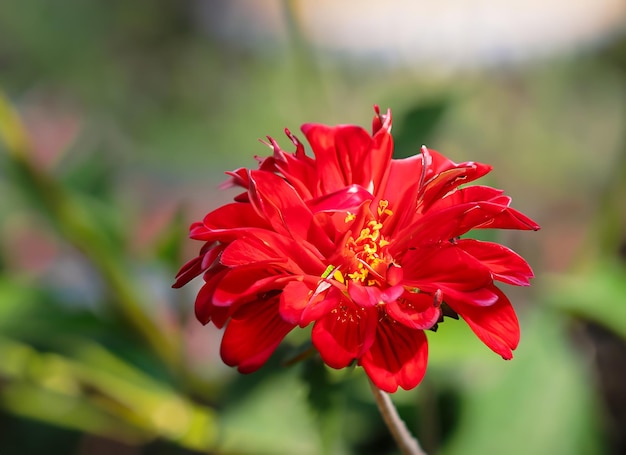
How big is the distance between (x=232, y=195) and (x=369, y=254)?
0.67m

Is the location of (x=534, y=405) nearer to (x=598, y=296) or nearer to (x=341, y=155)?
(x=598, y=296)

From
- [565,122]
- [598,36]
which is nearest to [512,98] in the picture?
[565,122]

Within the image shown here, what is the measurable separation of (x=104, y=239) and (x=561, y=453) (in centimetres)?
38

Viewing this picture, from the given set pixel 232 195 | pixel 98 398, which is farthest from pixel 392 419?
pixel 232 195

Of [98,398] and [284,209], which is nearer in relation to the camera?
[284,209]

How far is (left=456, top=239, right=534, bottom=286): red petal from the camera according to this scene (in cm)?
24

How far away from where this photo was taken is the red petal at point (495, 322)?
0.78ft

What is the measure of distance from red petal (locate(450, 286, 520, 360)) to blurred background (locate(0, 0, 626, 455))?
0.19ft

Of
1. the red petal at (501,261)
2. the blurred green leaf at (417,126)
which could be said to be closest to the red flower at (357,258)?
the red petal at (501,261)

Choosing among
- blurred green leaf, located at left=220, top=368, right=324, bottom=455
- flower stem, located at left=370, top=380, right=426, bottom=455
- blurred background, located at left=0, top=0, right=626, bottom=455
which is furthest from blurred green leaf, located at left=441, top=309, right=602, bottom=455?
flower stem, located at left=370, top=380, right=426, bottom=455

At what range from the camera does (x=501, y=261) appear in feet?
0.83

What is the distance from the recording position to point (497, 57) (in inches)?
53.7

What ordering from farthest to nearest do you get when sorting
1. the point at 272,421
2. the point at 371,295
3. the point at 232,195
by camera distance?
the point at 232,195
the point at 272,421
the point at 371,295

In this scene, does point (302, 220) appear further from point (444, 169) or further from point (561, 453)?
point (561, 453)
